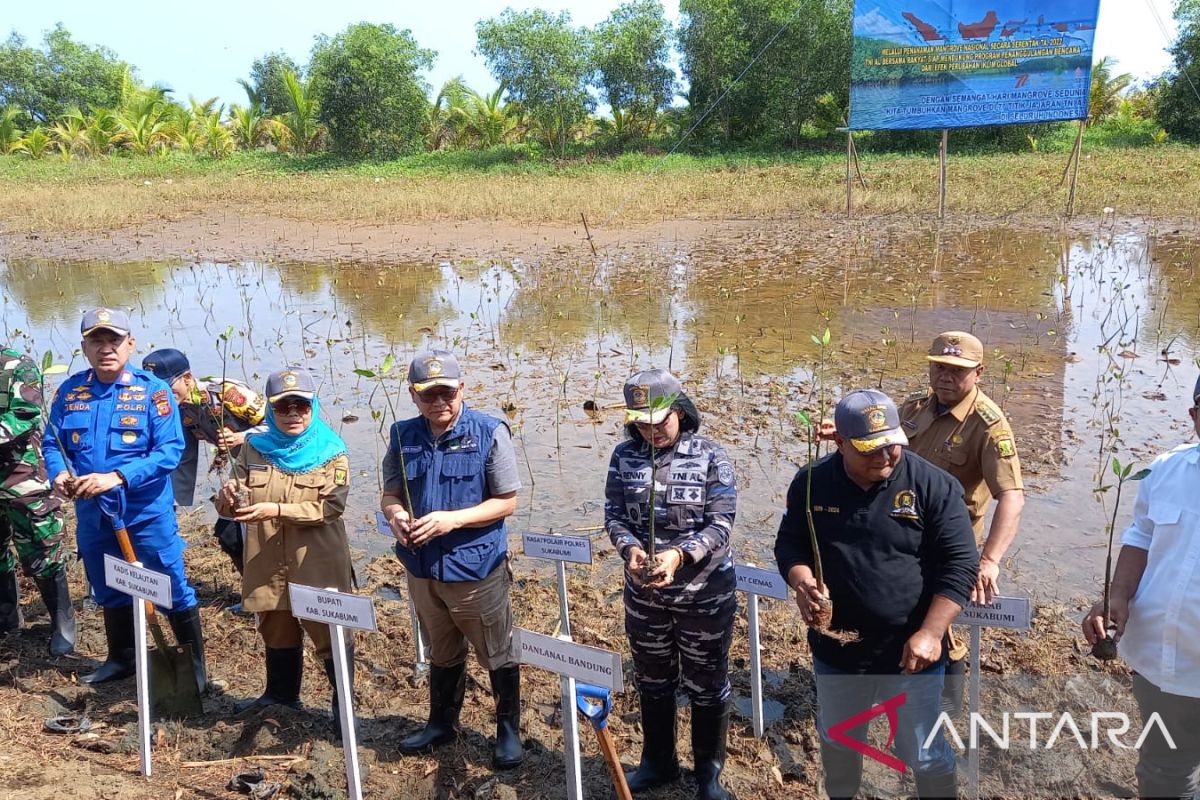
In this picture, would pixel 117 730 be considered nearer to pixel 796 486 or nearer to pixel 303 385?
pixel 303 385

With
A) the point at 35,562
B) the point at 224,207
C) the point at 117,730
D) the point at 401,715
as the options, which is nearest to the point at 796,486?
the point at 401,715

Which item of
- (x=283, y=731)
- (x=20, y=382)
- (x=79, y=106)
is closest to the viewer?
(x=283, y=731)

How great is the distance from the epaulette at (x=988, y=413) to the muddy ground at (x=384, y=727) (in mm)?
1356

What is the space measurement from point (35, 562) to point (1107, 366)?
8.47 m

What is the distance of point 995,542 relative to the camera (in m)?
3.15

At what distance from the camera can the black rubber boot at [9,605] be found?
14.7 ft

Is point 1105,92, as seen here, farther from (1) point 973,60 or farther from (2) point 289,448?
(2) point 289,448

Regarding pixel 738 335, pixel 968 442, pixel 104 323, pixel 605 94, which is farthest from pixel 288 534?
pixel 605 94

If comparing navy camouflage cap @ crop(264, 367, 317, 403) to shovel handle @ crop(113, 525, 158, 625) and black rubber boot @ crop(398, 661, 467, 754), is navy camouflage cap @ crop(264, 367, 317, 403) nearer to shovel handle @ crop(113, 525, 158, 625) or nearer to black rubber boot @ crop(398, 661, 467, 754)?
shovel handle @ crop(113, 525, 158, 625)

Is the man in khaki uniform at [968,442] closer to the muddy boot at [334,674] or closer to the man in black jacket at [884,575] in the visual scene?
the man in black jacket at [884,575]

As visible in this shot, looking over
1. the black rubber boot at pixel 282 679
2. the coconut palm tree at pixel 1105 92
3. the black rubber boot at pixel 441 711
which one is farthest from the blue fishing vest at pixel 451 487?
the coconut palm tree at pixel 1105 92

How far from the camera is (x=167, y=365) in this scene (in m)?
4.70

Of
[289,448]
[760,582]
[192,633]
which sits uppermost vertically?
[289,448]

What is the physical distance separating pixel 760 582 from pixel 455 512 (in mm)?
1203
